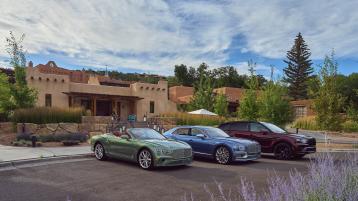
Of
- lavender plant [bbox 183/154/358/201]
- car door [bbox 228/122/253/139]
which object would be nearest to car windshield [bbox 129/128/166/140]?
car door [bbox 228/122/253/139]

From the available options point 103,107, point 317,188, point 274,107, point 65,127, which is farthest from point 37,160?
point 103,107

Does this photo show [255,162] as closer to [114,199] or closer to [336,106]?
[114,199]

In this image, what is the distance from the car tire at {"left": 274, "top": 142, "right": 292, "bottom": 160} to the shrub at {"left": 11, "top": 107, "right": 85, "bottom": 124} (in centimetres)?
1266

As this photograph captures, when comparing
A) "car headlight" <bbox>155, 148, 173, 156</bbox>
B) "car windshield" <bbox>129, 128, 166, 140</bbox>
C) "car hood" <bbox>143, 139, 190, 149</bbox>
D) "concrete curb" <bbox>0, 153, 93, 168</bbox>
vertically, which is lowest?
"concrete curb" <bbox>0, 153, 93, 168</bbox>

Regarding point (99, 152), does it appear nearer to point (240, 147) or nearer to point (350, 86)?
point (240, 147)

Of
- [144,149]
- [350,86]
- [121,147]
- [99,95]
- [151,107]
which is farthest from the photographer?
[350,86]

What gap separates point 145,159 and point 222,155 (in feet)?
11.0

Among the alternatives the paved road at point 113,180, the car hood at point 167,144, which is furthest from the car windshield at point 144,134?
the paved road at point 113,180

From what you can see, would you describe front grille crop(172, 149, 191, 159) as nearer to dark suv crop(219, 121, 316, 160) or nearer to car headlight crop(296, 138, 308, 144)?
dark suv crop(219, 121, 316, 160)

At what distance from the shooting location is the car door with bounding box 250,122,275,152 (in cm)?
1656

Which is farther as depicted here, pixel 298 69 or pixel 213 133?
pixel 298 69

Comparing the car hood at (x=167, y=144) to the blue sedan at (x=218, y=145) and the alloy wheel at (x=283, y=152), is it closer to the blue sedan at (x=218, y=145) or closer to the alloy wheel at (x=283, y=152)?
the blue sedan at (x=218, y=145)

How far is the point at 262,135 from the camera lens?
16.8 m

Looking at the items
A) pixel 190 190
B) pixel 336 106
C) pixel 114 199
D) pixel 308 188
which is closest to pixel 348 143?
pixel 336 106
